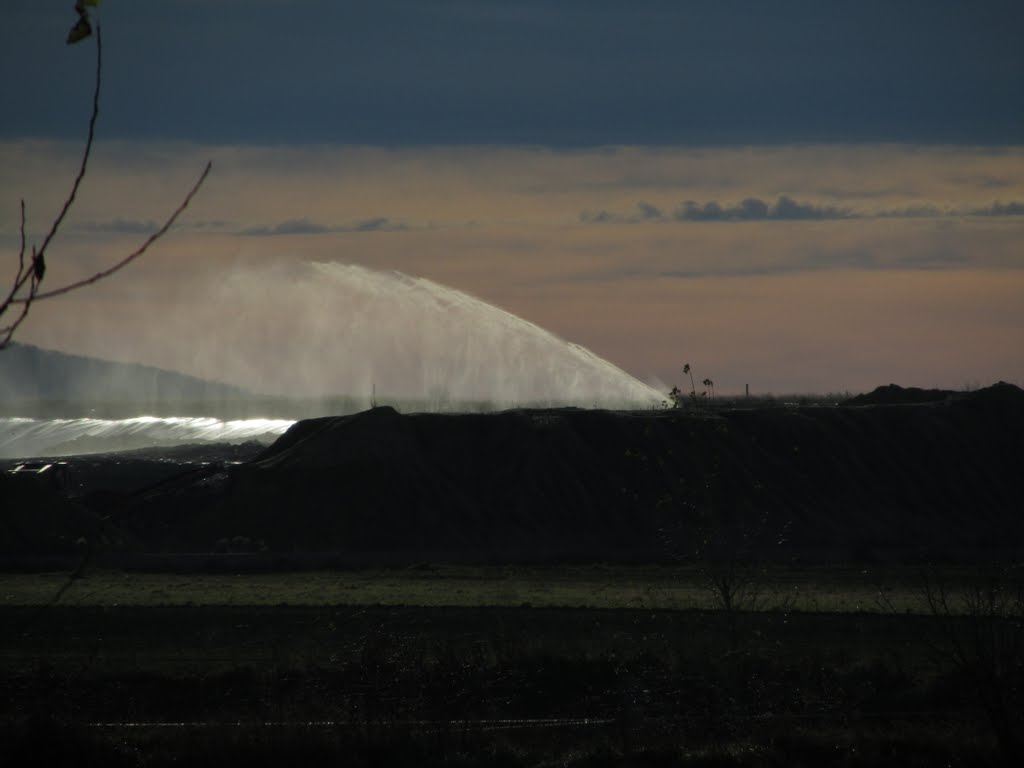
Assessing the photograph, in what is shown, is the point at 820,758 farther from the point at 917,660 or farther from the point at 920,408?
the point at 920,408

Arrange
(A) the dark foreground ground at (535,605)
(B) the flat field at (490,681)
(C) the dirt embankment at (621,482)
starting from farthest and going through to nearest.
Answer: (C) the dirt embankment at (621,482), (A) the dark foreground ground at (535,605), (B) the flat field at (490,681)

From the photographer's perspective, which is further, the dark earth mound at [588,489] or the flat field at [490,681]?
the dark earth mound at [588,489]

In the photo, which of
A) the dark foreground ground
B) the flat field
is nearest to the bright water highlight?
the dark foreground ground

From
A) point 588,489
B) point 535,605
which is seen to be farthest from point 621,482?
point 535,605

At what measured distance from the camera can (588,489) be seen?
81000 mm

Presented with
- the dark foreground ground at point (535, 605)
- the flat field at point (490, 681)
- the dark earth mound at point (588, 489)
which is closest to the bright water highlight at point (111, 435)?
the dark foreground ground at point (535, 605)

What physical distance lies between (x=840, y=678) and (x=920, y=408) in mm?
68720

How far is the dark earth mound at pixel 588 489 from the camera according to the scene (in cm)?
7419

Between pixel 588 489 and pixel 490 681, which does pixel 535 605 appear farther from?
pixel 588 489

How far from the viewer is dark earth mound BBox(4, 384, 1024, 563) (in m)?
74.2

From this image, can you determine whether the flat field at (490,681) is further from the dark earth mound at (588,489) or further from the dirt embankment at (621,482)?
the dirt embankment at (621,482)

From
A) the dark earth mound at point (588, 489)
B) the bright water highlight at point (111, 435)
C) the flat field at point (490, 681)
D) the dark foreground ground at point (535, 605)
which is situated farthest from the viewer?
the bright water highlight at point (111, 435)

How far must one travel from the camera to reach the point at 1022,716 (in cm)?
2311

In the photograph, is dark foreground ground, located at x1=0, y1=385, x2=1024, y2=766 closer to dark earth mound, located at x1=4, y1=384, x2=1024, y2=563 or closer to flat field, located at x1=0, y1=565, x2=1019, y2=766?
flat field, located at x1=0, y1=565, x2=1019, y2=766
